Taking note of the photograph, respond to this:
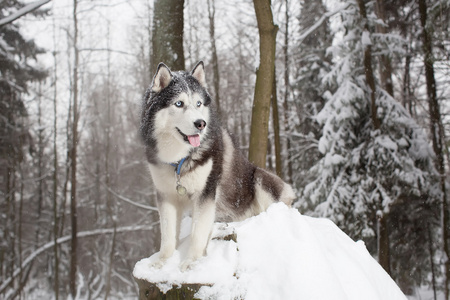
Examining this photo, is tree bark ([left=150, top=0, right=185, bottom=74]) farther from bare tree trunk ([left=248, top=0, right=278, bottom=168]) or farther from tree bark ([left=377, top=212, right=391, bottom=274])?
tree bark ([left=377, top=212, right=391, bottom=274])

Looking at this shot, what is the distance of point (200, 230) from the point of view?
2943 millimetres

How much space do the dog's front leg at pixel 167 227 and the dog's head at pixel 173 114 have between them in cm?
47

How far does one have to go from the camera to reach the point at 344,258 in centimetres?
311

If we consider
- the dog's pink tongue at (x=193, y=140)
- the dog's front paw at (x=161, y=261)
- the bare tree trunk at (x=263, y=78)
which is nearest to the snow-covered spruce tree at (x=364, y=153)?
the bare tree trunk at (x=263, y=78)

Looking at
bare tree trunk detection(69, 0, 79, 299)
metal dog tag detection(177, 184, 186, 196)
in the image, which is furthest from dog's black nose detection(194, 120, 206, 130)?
bare tree trunk detection(69, 0, 79, 299)

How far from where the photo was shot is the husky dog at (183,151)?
2.91 metres

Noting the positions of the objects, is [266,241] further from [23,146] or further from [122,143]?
[122,143]

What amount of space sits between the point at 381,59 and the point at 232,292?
11106mm

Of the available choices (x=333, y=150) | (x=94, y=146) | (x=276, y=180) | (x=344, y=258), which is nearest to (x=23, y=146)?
(x=94, y=146)

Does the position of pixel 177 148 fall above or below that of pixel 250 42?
below

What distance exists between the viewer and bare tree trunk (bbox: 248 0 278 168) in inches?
232

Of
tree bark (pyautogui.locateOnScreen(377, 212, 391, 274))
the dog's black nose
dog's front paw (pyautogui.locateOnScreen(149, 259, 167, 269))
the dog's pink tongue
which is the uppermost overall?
the dog's black nose

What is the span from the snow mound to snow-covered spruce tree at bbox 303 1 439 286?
7950mm

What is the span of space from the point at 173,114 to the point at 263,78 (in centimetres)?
337
